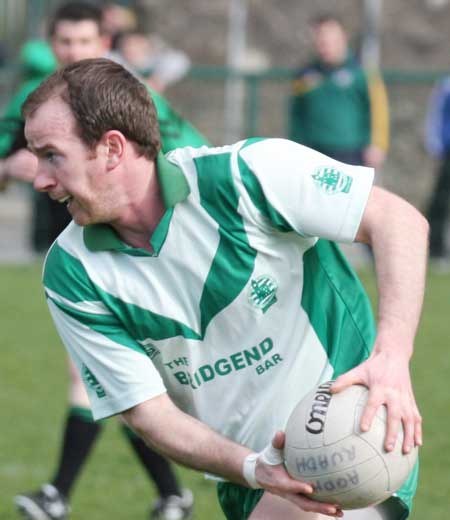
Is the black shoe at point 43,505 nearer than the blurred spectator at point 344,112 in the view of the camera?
Yes

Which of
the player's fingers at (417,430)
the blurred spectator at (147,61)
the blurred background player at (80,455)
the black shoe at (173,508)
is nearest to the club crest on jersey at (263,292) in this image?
the player's fingers at (417,430)

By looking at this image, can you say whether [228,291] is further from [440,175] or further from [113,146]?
[440,175]

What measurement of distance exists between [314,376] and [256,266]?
39cm

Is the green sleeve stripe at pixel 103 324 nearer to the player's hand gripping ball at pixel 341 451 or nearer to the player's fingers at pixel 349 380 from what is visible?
the player's hand gripping ball at pixel 341 451

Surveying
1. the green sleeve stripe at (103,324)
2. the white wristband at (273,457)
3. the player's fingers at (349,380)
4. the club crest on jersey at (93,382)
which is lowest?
the club crest on jersey at (93,382)

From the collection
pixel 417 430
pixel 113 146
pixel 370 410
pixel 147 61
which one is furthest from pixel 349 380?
pixel 147 61

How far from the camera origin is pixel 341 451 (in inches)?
142

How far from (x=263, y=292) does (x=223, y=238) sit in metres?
0.20

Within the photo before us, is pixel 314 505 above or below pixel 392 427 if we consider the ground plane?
below

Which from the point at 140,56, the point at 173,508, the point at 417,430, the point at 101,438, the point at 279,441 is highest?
the point at 417,430

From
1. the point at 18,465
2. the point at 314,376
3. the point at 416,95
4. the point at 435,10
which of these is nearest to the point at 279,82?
the point at 416,95

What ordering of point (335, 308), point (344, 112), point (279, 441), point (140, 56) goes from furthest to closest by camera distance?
point (140, 56) → point (344, 112) → point (335, 308) → point (279, 441)

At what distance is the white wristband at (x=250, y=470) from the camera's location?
3.77 meters

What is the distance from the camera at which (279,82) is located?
17.3 m
